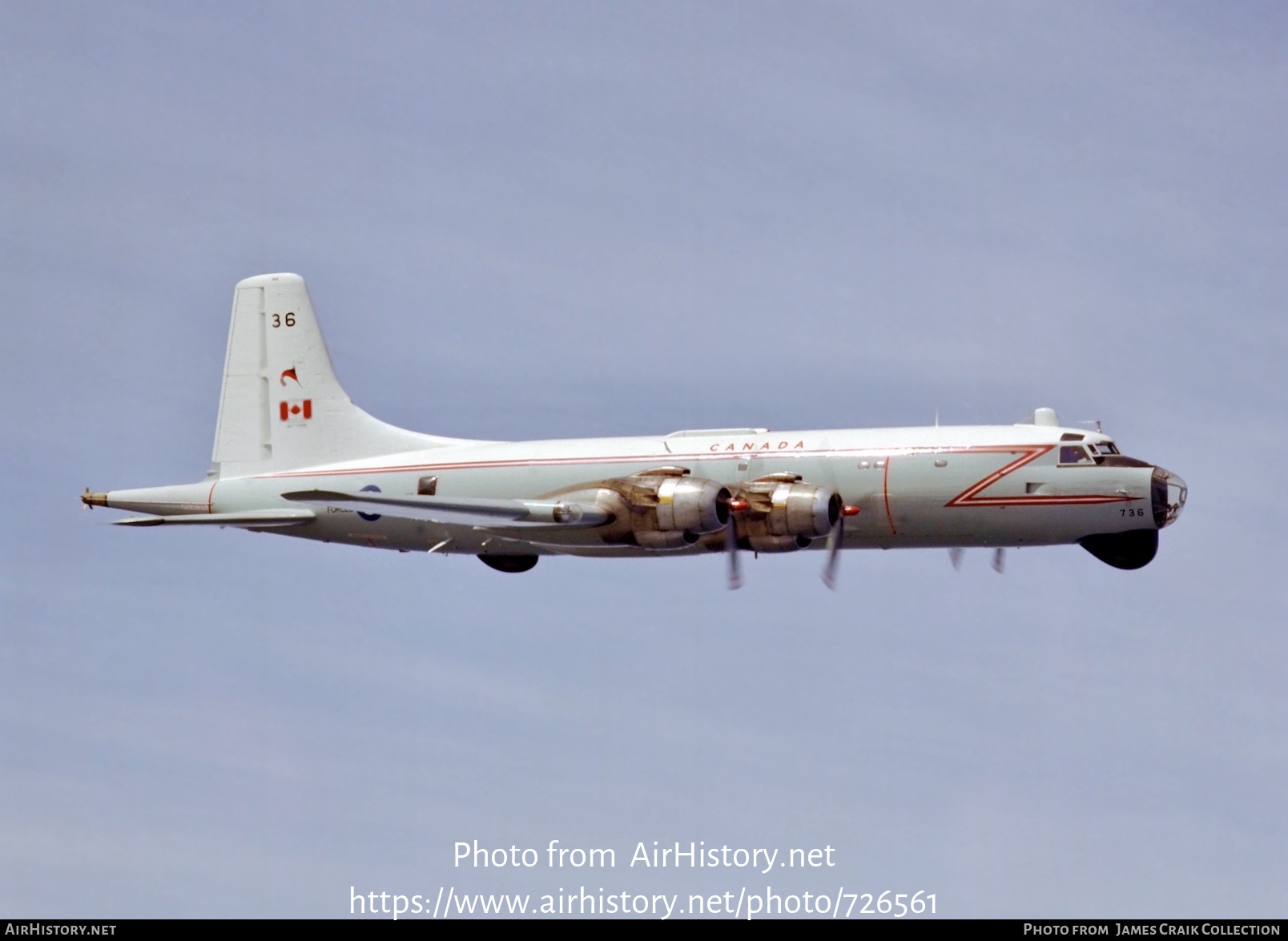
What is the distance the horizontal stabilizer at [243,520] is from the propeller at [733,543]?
1216cm

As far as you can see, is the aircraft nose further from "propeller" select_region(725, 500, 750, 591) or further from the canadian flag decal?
the canadian flag decal

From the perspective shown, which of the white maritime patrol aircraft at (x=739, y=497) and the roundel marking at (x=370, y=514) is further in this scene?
the roundel marking at (x=370, y=514)

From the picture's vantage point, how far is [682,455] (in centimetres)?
4828

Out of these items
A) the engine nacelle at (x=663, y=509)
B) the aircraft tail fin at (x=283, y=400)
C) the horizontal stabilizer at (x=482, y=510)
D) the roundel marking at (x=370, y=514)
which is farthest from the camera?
the aircraft tail fin at (x=283, y=400)

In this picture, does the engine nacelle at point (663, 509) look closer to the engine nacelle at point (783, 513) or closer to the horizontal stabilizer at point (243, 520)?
the engine nacelle at point (783, 513)

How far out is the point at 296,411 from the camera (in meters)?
54.0

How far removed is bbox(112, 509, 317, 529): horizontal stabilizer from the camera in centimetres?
5147

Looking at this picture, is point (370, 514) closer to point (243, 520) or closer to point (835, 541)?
point (243, 520)

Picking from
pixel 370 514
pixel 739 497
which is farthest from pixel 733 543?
pixel 370 514

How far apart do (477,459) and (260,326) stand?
9.30 meters

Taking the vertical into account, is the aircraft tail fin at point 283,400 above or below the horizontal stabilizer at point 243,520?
above

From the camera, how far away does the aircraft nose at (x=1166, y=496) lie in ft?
150

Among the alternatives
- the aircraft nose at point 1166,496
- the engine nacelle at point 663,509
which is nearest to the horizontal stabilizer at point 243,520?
the engine nacelle at point 663,509

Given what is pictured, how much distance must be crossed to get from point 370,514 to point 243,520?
4.21m
